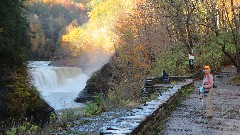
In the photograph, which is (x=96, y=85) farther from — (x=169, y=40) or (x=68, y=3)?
(x=68, y=3)

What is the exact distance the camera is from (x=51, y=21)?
101m

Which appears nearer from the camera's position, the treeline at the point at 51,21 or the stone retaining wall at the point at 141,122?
the stone retaining wall at the point at 141,122

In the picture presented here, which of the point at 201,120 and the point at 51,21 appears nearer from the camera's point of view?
the point at 201,120

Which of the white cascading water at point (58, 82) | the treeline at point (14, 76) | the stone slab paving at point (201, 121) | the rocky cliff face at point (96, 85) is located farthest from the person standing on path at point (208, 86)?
the white cascading water at point (58, 82)

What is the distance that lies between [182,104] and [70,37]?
6971cm

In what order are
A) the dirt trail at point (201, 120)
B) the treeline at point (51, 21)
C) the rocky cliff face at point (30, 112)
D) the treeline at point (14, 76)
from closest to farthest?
the dirt trail at point (201, 120), the rocky cliff face at point (30, 112), the treeline at point (14, 76), the treeline at point (51, 21)

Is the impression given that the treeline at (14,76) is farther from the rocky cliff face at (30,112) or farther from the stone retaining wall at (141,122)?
the stone retaining wall at (141,122)

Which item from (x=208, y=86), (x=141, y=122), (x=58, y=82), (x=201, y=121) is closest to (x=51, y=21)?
(x=58, y=82)

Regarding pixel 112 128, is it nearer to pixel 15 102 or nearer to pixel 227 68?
pixel 15 102

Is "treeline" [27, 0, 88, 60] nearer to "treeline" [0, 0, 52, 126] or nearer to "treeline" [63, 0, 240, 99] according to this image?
"treeline" [63, 0, 240, 99]

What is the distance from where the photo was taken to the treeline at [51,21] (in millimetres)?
89062

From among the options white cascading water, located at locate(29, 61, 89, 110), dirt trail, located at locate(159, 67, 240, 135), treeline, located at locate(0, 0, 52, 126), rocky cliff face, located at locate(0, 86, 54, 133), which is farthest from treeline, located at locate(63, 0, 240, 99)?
white cascading water, located at locate(29, 61, 89, 110)

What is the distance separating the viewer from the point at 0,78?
86.3 ft

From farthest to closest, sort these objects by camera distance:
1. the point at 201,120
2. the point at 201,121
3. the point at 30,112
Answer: the point at 30,112, the point at 201,120, the point at 201,121
